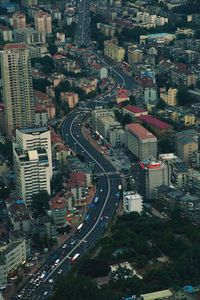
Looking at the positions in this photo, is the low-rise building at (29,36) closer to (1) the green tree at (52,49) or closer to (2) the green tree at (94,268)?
(1) the green tree at (52,49)

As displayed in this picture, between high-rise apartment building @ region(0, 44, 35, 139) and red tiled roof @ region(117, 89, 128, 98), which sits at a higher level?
high-rise apartment building @ region(0, 44, 35, 139)

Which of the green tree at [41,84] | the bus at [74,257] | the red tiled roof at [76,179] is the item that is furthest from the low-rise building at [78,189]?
the green tree at [41,84]

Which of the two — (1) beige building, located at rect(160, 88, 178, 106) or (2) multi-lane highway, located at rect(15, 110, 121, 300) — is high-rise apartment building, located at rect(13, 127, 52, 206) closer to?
(2) multi-lane highway, located at rect(15, 110, 121, 300)

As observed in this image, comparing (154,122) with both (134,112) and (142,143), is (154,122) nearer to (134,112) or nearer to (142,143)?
(134,112)

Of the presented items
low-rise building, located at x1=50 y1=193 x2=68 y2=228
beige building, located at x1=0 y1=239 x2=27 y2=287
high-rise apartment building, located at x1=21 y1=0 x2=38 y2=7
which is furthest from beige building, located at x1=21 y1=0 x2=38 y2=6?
beige building, located at x1=0 y1=239 x2=27 y2=287

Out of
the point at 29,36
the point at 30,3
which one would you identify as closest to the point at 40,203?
the point at 29,36
